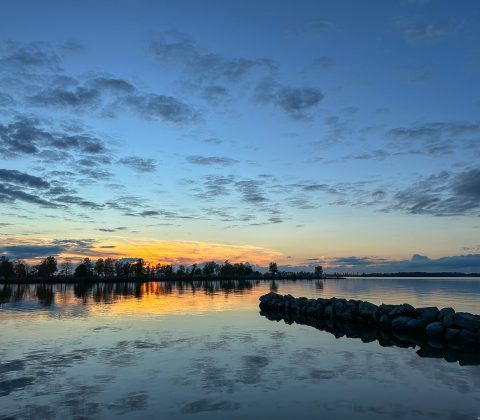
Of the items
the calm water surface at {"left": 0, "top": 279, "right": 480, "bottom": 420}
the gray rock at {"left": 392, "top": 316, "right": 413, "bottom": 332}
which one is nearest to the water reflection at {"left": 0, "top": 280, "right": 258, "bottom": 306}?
the calm water surface at {"left": 0, "top": 279, "right": 480, "bottom": 420}

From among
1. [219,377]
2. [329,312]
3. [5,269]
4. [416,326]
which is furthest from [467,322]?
[5,269]

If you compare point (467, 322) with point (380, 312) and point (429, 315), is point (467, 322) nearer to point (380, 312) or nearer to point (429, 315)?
point (429, 315)

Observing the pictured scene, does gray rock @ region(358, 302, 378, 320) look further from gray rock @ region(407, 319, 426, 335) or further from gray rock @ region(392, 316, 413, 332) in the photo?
gray rock @ region(407, 319, 426, 335)

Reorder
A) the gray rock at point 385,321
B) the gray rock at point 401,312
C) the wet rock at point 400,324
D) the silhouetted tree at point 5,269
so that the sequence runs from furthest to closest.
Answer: the silhouetted tree at point 5,269 → the gray rock at point 385,321 → the gray rock at point 401,312 → the wet rock at point 400,324

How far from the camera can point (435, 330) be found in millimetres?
24859

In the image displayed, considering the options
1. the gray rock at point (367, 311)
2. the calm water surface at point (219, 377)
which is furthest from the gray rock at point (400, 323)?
the calm water surface at point (219, 377)

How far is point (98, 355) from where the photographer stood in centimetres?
1803

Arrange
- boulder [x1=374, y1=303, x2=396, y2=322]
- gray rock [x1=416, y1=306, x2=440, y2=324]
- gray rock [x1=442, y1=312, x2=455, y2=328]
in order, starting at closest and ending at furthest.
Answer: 1. gray rock [x1=442, y1=312, x2=455, y2=328]
2. gray rock [x1=416, y1=306, x2=440, y2=324]
3. boulder [x1=374, y1=303, x2=396, y2=322]

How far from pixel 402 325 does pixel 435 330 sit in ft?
8.91

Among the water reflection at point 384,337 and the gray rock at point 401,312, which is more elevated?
the gray rock at point 401,312

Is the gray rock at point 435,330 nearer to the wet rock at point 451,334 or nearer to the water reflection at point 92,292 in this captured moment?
the wet rock at point 451,334

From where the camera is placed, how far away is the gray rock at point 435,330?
2469cm

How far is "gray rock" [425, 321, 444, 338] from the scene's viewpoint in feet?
81.0

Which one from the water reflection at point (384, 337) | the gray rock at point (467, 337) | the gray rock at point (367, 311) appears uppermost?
the gray rock at point (367, 311)
